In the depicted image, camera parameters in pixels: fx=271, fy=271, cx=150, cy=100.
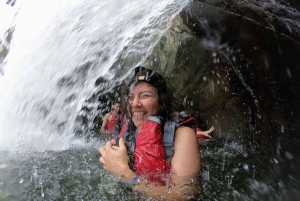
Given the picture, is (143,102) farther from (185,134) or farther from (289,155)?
(289,155)

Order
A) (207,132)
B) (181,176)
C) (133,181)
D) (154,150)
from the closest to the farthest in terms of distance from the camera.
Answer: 1. (181,176)
2. (133,181)
3. (154,150)
4. (207,132)

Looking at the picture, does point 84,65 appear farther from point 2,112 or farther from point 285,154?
point 285,154

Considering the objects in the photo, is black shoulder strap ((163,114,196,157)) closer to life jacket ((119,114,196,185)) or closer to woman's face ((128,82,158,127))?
life jacket ((119,114,196,185))

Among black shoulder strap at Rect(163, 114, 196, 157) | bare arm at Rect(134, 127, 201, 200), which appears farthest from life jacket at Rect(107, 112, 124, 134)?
bare arm at Rect(134, 127, 201, 200)

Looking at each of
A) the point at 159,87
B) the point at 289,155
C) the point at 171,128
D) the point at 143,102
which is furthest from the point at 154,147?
the point at 289,155

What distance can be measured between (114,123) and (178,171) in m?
4.31

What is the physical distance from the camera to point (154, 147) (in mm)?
2711

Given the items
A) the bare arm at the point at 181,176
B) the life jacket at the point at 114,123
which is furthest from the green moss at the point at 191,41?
the bare arm at the point at 181,176

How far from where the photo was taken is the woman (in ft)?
8.25

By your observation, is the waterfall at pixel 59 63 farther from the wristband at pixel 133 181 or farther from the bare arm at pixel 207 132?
the wristband at pixel 133 181

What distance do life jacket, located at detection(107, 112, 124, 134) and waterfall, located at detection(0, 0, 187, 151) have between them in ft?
3.15

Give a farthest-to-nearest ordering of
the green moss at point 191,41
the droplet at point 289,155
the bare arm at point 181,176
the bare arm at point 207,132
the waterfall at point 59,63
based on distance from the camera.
→ the green moss at point 191,41 → the bare arm at point 207,132 → the waterfall at point 59,63 → the droplet at point 289,155 → the bare arm at point 181,176

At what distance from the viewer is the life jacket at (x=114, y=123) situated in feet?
20.2

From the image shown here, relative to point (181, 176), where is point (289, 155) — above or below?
above
